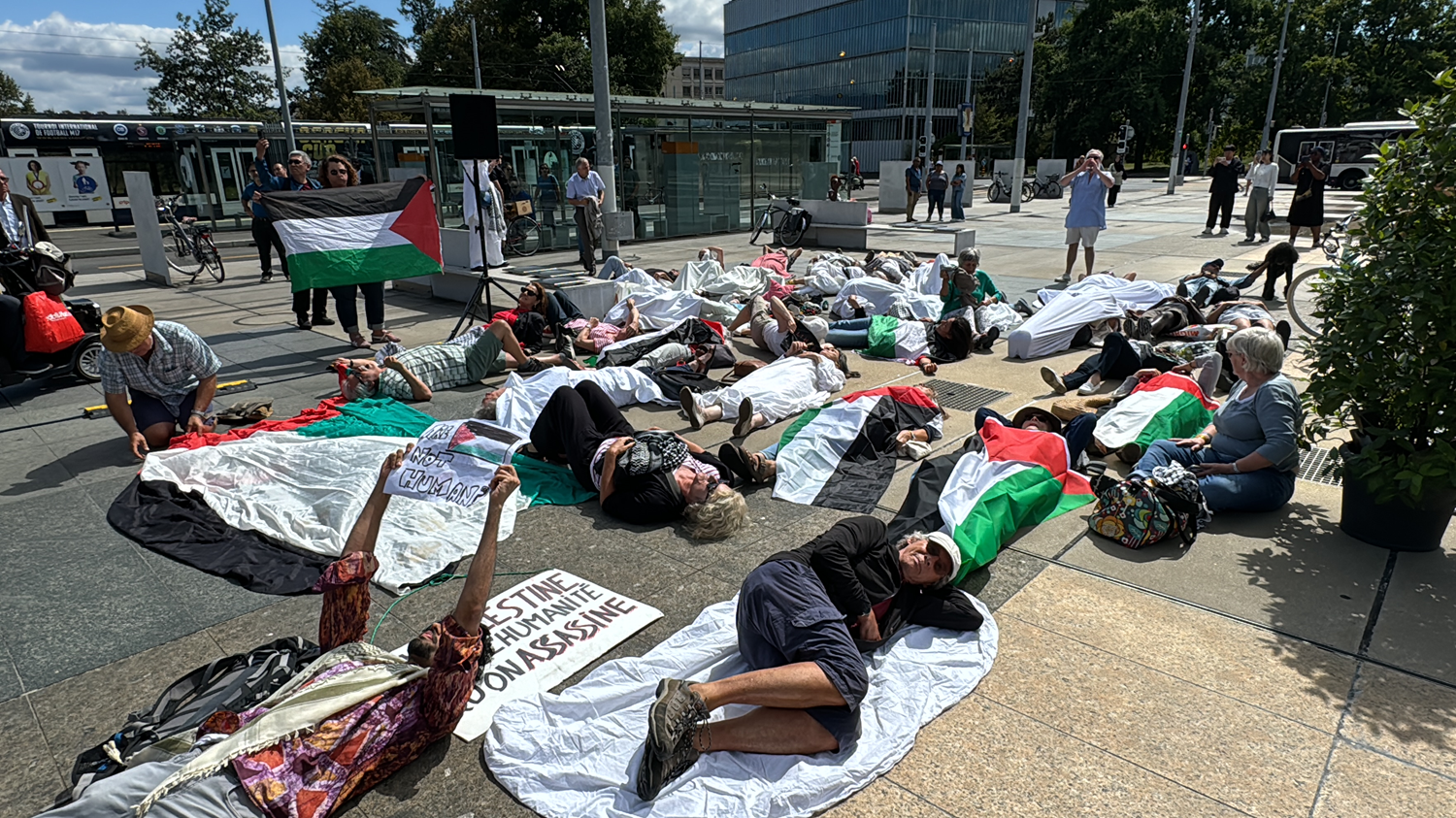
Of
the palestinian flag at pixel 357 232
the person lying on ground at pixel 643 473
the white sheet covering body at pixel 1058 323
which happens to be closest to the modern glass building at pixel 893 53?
the white sheet covering body at pixel 1058 323

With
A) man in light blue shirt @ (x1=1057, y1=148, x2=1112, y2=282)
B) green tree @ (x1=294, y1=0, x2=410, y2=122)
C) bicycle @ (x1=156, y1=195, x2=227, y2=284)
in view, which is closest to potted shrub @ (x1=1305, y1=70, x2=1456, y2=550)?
man in light blue shirt @ (x1=1057, y1=148, x2=1112, y2=282)

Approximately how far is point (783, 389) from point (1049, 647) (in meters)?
3.64

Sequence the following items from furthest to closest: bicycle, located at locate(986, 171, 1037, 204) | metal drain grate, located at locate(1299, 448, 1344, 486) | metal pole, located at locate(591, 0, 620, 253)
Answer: bicycle, located at locate(986, 171, 1037, 204) → metal pole, located at locate(591, 0, 620, 253) → metal drain grate, located at locate(1299, 448, 1344, 486)

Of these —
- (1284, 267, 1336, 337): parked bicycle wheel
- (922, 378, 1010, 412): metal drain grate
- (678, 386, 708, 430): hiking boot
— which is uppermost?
(1284, 267, 1336, 337): parked bicycle wheel

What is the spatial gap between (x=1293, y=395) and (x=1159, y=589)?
60.1 inches

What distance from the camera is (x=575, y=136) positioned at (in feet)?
56.4

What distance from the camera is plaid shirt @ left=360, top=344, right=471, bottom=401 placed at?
7.12 meters

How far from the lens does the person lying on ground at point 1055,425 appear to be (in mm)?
5379

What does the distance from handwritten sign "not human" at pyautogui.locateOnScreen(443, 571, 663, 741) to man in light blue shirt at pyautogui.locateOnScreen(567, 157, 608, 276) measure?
10.7 meters

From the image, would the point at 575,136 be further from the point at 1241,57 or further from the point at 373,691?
the point at 1241,57

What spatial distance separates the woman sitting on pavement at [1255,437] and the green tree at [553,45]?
134 feet

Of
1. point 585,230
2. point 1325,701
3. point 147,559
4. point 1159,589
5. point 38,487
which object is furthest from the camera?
point 585,230

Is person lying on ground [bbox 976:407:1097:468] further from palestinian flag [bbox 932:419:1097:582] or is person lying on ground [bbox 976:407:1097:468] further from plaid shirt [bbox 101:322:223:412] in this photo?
plaid shirt [bbox 101:322:223:412]

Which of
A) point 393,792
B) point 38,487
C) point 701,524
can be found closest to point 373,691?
point 393,792
